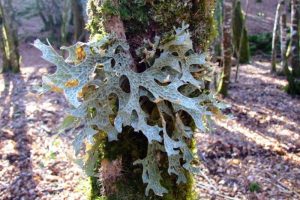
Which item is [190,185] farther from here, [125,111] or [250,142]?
[250,142]

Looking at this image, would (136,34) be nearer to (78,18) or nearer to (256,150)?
(256,150)

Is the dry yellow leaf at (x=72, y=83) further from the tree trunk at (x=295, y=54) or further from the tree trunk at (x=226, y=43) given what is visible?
the tree trunk at (x=295, y=54)

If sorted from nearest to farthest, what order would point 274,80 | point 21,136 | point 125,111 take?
point 125,111 < point 21,136 < point 274,80

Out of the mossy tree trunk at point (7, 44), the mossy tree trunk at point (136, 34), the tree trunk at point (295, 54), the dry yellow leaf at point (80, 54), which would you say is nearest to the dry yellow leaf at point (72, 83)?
the dry yellow leaf at point (80, 54)

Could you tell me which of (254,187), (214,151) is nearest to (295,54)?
(214,151)

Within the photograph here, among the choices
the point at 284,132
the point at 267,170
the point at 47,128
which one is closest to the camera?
the point at 267,170

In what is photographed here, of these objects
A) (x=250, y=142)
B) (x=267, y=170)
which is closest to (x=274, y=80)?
(x=250, y=142)
